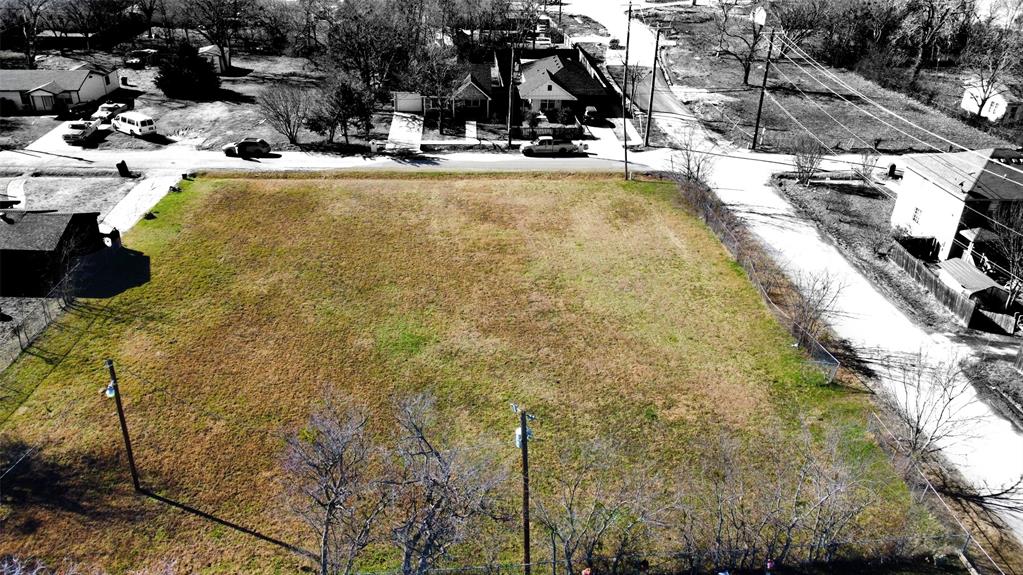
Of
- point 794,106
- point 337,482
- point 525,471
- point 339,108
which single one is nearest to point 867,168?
point 794,106

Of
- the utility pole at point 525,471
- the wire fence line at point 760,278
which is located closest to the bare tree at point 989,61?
the wire fence line at point 760,278

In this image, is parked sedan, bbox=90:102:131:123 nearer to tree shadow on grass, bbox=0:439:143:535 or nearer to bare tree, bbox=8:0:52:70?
bare tree, bbox=8:0:52:70

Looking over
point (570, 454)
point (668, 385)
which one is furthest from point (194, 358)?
point (668, 385)

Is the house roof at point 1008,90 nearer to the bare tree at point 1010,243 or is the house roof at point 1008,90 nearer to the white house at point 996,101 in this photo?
the white house at point 996,101

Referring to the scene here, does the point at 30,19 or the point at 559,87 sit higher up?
the point at 30,19

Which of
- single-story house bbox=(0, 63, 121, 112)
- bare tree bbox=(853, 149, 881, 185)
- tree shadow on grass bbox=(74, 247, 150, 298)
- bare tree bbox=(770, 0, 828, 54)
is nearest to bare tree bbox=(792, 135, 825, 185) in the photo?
bare tree bbox=(853, 149, 881, 185)

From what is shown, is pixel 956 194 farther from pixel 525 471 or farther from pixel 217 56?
pixel 217 56

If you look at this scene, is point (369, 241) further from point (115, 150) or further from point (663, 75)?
point (663, 75)
